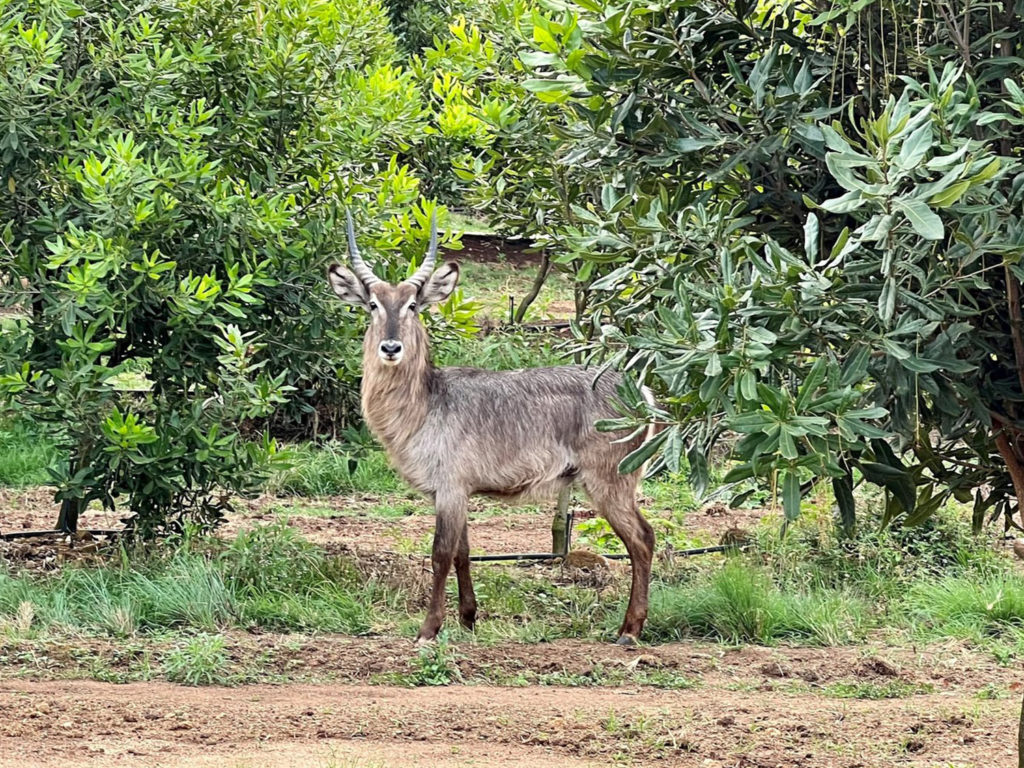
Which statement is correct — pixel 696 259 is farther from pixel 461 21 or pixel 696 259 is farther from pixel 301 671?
pixel 461 21

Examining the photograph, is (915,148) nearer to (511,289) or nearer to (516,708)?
(516,708)

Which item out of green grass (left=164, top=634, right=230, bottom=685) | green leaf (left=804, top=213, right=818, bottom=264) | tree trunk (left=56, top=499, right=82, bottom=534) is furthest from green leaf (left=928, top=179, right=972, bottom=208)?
tree trunk (left=56, top=499, right=82, bottom=534)

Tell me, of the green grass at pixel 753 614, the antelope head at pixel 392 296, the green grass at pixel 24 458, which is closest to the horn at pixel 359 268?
the antelope head at pixel 392 296

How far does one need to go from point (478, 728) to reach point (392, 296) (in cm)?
237

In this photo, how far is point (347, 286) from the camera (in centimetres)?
716

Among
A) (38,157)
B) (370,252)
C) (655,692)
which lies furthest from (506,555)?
(38,157)

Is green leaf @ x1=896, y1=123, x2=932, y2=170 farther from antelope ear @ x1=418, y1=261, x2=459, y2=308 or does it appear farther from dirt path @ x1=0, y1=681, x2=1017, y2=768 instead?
antelope ear @ x1=418, y1=261, x2=459, y2=308

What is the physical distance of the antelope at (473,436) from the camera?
723cm

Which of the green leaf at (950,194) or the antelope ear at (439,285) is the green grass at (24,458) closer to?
the antelope ear at (439,285)

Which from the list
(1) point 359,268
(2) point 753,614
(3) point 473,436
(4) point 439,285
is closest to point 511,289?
(3) point 473,436

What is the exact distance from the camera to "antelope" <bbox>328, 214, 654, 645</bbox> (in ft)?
23.7

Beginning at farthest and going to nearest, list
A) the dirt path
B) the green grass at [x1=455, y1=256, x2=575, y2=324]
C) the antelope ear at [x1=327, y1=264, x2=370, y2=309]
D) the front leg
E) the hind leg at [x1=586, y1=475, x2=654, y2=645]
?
the green grass at [x1=455, y1=256, x2=575, y2=324], the hind leg at [x1=586, y1=475, x2=654, y2=645], the antelope ear at [x1=327, y1=264, x2=370, y2=309], the front leg, the dirt path

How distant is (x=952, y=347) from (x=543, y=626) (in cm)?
410

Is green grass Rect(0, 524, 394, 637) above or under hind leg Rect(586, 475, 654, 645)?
under
